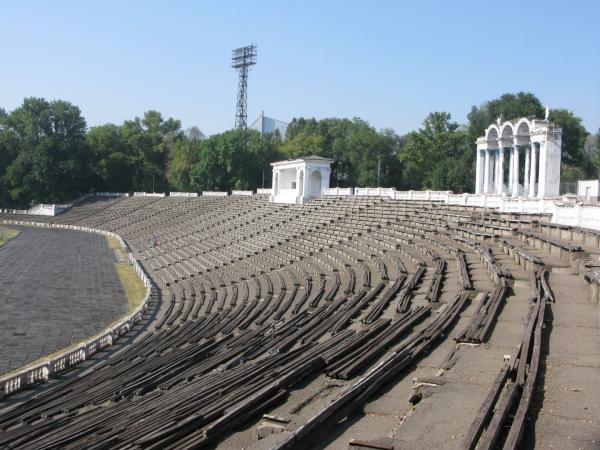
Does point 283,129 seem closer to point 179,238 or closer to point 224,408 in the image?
point 179,238

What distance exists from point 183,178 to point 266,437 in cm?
10334

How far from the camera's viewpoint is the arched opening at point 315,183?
2488 inches

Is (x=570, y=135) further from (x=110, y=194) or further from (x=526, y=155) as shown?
(x=110, y=194)

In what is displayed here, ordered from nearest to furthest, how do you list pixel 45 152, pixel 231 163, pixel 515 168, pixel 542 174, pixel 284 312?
pixel 284 312 < pixel 542 174 < pixel 515 168 < pixel 231 163 < pixel 45 152

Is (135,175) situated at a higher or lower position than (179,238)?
higher

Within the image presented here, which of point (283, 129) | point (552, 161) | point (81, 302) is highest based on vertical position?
point (283, 129)

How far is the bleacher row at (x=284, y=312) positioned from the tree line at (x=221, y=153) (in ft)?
91.6

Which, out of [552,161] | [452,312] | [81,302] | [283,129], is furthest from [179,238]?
[283,129]

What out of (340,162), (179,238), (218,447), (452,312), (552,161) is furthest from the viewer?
(340,162)

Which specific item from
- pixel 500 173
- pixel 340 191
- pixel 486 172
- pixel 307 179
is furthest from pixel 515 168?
pixel 307 179

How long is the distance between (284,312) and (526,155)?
97.0ft

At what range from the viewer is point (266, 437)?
9906 millimetres

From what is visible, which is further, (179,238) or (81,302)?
(179,238)

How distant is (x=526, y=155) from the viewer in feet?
155
